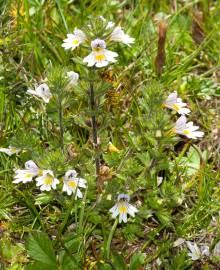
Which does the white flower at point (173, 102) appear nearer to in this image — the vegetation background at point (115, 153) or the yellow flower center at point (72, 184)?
the vegetation background at point (115, 153)

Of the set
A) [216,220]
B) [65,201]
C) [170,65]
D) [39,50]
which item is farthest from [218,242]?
[39,50]

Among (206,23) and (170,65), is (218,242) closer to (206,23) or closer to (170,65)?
(170,65)

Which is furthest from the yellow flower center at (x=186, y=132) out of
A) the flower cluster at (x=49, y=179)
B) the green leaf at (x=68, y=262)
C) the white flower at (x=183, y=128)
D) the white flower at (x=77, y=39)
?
the green leaf at (x=68, y=262)

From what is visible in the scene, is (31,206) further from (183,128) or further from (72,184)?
(183,128)

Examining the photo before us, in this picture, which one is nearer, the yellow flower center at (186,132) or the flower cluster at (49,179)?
the flower cluster at (49,179)

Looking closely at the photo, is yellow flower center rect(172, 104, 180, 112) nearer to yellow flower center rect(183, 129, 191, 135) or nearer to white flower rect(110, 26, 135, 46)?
yellow flower center rect(183, 129, 191, 135)

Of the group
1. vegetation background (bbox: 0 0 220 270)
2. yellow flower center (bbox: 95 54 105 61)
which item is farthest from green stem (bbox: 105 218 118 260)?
yellow flower center (bbox: 95 54 105 61)
